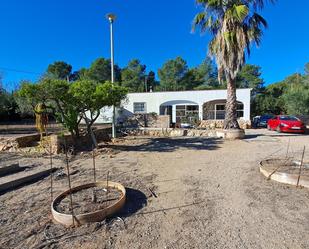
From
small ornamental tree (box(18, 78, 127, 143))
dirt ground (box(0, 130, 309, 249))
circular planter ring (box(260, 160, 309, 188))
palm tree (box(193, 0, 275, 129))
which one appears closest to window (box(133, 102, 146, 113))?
palm tree (box(193, 0, 275, 129))

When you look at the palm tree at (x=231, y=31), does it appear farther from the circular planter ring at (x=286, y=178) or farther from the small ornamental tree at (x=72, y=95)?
the circular planter ring at (x=286, y=178)

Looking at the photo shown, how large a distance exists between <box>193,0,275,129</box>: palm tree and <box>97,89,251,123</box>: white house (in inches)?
365

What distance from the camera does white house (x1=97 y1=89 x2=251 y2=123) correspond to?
2280 centimetres

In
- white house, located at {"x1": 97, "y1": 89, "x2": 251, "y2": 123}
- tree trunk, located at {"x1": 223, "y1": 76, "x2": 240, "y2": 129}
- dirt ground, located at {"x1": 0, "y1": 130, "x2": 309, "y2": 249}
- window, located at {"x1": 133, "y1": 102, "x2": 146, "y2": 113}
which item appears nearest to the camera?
dirt ground, located at {"x1": 0, "y1": 130, "x2": 309, "y2": 249}

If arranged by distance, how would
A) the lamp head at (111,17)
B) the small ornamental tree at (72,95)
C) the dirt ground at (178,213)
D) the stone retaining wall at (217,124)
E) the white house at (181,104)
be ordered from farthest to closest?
the white house at (181,104), the stone retaining wall at (217,124), the lamp head at (111,17), the small ornamental tree at (72,95), the dirt ground at (178,213)

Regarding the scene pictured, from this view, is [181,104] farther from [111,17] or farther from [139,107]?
[111,17]

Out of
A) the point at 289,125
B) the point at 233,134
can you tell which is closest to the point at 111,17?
the point at 233,134

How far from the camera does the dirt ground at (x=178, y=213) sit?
122 inches

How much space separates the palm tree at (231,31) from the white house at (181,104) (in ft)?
30.4

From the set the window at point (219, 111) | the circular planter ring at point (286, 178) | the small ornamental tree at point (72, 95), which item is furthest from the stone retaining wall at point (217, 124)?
the circular planter ring at point (286, 178)

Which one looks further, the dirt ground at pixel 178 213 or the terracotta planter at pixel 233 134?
the terracotta planter at pixel 233 134

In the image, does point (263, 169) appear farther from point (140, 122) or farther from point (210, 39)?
point (140, 122)

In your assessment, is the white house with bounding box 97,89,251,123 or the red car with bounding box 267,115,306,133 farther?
the white house with bounding box 97,89,251,123

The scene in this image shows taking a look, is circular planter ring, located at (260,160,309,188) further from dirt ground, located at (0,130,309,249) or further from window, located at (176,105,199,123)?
window, located at (176,105,199,123)
